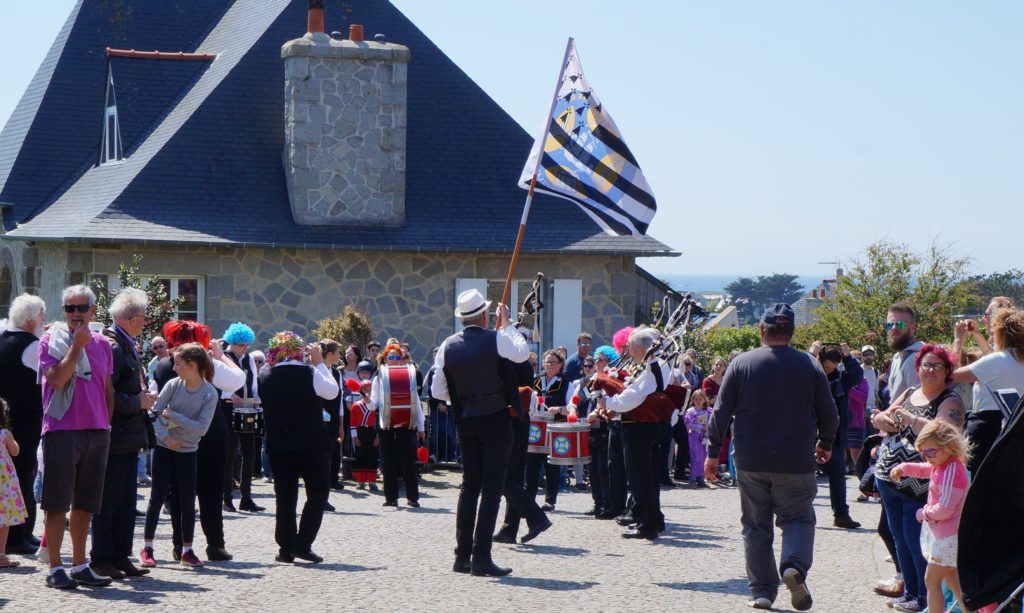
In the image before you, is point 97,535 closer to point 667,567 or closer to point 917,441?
point 667,567

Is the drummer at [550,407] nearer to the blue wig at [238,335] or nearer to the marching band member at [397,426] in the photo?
the marching band member at [397,426]

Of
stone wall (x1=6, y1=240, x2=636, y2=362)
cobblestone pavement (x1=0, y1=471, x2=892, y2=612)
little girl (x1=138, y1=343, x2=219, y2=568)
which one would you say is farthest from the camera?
stone wall (x1=6, y1=240, x2=636, y2=362)

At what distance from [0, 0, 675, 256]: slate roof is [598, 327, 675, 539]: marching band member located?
10.3m

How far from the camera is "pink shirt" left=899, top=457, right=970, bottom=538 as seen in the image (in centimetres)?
785

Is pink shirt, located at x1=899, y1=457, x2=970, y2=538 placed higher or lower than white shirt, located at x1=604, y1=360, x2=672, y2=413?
lower

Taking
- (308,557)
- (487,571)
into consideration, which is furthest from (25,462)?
(487,571)

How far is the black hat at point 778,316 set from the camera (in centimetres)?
895

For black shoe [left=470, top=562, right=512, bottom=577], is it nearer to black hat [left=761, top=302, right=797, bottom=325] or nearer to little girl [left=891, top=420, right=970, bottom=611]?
black hat [left=761, top=302, right=797, bottom=325]

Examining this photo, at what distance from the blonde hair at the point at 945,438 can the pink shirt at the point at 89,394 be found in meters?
4.88

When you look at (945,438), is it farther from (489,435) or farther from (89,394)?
(89,394)

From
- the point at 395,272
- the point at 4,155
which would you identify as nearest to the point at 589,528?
the point at 395,272

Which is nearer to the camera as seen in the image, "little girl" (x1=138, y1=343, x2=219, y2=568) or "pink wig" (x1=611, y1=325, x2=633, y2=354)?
"little girl" (x1=138, y1=343, x2=219, y2=568)

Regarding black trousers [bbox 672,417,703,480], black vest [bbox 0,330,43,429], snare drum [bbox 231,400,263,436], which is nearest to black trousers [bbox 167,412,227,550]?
black vest [bbox 0,330,43,429]

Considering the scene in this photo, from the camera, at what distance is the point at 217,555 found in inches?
402
